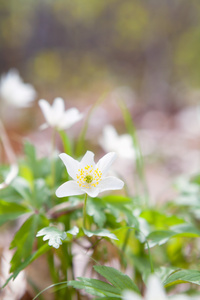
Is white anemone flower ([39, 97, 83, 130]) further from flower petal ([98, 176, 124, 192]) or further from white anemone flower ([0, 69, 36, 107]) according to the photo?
white anemone flower ([0, 69, 36, 107])

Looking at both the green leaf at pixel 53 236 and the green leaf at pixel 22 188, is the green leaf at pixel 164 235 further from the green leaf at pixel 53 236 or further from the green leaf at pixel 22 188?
the green leaf at pixel 22 188

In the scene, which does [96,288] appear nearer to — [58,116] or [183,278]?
[183,278]

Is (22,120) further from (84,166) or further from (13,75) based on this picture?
(84,166)

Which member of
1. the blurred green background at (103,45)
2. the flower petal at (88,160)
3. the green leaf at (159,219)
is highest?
the blurred green background at (103,45)

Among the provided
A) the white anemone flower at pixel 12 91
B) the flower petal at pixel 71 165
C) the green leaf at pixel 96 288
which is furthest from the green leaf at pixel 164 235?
the white anemone flower at pixel 12 91

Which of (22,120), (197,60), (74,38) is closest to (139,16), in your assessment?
(197,60)

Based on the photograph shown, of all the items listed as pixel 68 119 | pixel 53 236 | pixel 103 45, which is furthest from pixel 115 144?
pixel 103 45
